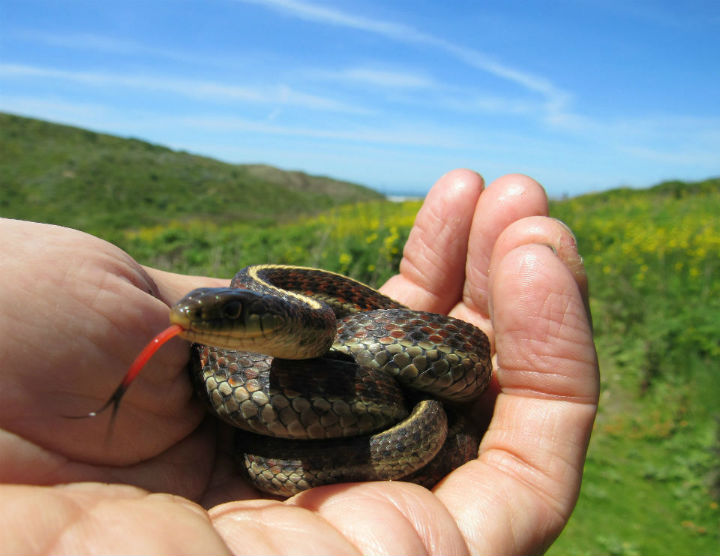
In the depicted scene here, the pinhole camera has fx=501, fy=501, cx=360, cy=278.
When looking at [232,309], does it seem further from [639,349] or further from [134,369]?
[639,349]

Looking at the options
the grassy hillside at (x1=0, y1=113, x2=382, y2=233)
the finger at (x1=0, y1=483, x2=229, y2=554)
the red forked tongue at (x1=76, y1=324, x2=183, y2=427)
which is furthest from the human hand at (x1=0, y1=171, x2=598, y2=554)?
the grassy hillside at (x1=0, y1=113, x2=382, y2=233)

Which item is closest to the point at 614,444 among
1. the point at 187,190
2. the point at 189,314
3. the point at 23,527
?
the point at 189,314

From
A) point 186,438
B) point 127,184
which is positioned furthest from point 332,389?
point 127,184

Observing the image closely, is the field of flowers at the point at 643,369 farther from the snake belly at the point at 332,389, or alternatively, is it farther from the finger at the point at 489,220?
the snake belly at the point at 332,389

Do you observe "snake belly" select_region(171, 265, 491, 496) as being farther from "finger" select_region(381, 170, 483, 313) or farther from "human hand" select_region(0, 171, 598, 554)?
"finger" select_region(381, 170, 483, 313)

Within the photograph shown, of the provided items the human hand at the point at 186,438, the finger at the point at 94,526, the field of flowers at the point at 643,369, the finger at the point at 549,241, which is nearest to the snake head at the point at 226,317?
the human hand at the point at 186,438

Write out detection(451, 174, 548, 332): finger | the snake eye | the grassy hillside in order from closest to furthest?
the snake eye → detection(451, 174, 548, 332): finger → the grassy hillside
